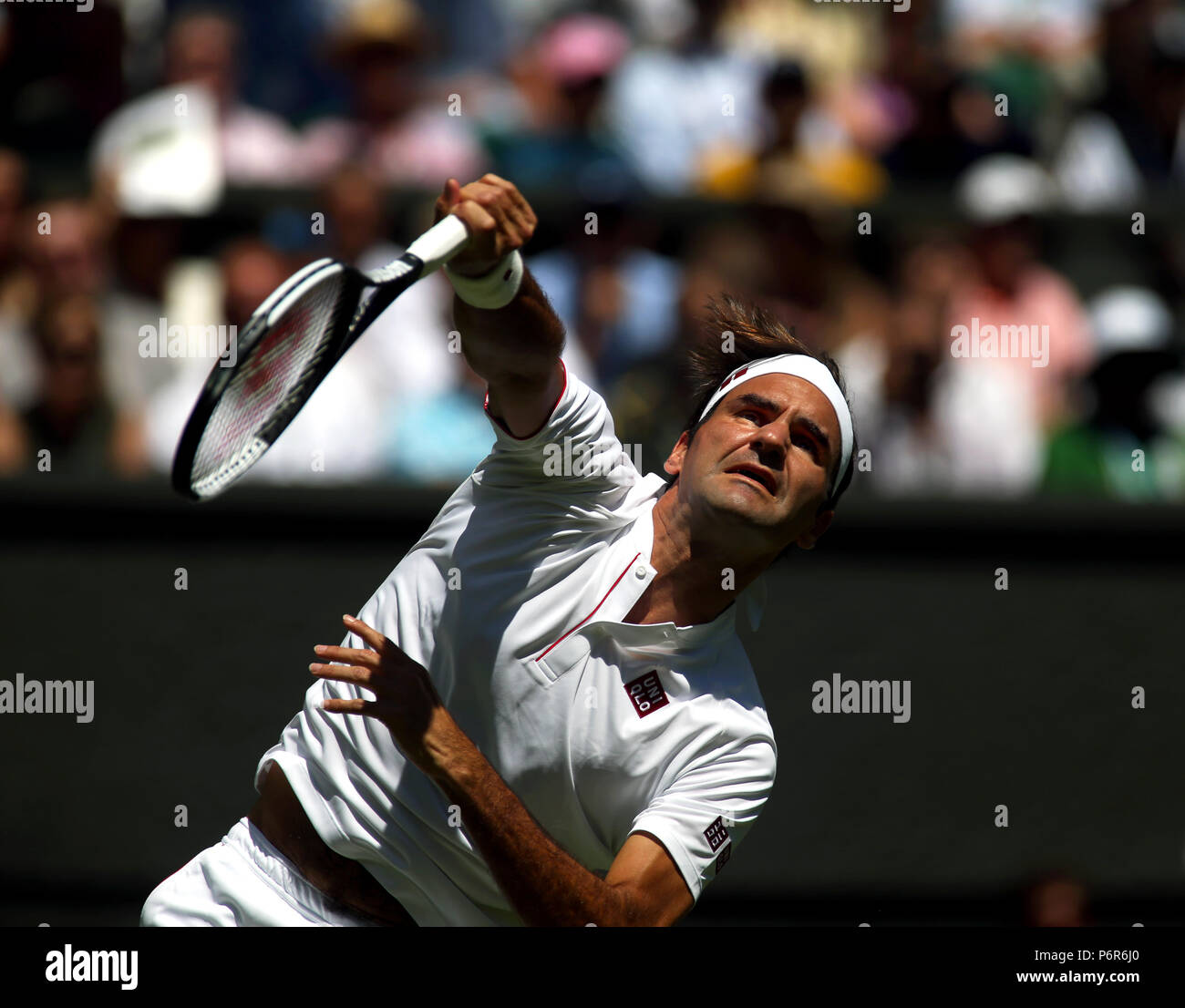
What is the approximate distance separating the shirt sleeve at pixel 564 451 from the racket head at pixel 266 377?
0.38m

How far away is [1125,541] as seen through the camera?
20.9ft

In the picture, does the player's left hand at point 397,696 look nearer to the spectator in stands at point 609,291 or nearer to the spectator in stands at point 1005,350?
the spectator in stands at point 609,291

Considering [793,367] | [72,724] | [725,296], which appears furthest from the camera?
[72,724]

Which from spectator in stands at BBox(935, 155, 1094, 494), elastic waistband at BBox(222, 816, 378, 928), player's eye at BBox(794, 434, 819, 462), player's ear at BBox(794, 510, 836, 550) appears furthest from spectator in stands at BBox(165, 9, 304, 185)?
elastic waistband at BBox(222, 816, 378, 928)

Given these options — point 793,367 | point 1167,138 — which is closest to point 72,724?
point 793,367

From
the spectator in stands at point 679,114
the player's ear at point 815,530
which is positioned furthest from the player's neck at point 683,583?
the spectator in stands at point 679,114

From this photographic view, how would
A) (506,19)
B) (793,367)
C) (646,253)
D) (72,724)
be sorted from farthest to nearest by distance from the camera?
(506,19)
(646,253)
(72,724)
(793,367)

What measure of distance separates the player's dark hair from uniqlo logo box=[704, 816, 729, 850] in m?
0.76

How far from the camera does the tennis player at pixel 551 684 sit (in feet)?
11.0

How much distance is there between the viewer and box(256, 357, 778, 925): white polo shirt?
134 inches

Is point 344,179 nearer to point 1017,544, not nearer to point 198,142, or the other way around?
point 198,142

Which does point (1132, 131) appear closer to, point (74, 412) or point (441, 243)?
point (74, 412)

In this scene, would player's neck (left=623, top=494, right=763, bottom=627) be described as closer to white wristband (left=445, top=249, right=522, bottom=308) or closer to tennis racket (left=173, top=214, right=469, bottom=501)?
white wristband (left=445, top=249, right=522, bottom=308)
